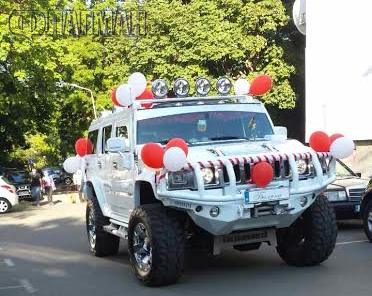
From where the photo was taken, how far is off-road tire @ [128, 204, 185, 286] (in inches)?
301

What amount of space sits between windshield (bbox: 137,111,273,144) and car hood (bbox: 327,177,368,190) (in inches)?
170

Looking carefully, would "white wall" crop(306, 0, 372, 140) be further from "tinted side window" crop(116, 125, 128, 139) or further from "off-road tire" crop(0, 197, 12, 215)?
"tinted side window" crop(116, 125, 128, 139)

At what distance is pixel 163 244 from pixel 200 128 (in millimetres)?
1908

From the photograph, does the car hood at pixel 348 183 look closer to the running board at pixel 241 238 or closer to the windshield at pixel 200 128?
the windshield at pixel 200 128

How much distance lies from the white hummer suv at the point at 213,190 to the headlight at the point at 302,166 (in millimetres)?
13

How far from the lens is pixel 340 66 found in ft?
82.0

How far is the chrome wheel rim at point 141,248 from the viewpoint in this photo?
314 inches

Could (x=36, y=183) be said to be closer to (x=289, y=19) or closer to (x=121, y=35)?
(x=121, y=35)

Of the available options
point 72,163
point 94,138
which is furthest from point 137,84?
point 72,163

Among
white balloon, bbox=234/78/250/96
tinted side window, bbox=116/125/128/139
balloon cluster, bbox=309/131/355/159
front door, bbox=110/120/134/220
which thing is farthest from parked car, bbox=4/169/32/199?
balloon cluster, bbox=309/131/355/159

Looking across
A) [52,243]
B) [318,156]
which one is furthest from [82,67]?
[318,156]

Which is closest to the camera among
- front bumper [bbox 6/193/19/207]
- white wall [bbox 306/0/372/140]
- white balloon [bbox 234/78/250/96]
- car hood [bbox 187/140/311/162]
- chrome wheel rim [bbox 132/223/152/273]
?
car hood [bbox 187/140/311/162]

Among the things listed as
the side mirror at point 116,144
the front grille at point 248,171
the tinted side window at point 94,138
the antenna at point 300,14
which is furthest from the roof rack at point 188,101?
the antenna at point 300,14

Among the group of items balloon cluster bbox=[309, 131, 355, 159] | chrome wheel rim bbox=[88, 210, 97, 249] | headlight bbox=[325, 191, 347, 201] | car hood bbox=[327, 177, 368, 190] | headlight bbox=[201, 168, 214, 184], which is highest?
balloon cluster bbox=[309, 131, 355, 159]
